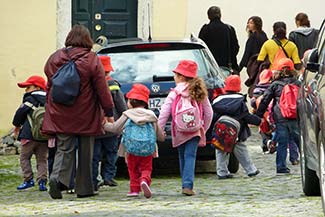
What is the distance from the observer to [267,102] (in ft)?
48.3

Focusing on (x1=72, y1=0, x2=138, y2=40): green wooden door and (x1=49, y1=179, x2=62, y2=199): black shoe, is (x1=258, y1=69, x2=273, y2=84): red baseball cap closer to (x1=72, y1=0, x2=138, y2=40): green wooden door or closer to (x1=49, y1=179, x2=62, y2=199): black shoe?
(x1=72, y1=0, x2=138, y2=40): green wooden door

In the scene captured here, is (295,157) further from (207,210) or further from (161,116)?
(207,210)

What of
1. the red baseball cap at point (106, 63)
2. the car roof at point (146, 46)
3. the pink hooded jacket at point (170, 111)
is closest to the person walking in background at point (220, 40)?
the car roof at point (146, 46)

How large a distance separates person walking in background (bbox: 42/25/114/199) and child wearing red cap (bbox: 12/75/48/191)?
1.07m

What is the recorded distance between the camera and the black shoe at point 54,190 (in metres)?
12.7

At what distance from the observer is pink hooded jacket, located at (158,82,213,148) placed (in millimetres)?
12961

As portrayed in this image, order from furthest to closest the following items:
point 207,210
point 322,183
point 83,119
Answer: point 83,119, point 207,210, point 322,183

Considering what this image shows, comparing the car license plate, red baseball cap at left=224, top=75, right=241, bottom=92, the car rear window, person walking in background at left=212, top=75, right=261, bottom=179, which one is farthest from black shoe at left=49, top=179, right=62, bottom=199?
red baseball cap at left=224, top=75, right=241, bottom=92

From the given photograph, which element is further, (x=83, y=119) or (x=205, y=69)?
(x=205, y=69)

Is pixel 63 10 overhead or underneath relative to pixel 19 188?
overhead

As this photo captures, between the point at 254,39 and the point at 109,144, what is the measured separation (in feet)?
22.4

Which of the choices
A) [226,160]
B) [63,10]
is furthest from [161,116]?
[63,10]

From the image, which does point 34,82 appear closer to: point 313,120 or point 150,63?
point 150,63

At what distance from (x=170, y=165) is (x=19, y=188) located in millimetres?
2505
